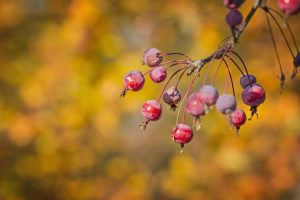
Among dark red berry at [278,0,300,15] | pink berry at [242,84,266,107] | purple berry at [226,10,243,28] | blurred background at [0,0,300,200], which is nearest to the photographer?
dark red berry at [278,0,300,15]

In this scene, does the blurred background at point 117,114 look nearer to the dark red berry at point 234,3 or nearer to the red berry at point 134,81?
the red berry at point 134,81

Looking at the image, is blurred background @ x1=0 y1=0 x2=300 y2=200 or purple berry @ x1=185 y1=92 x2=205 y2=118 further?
blurred background @ x1=0 y1=0 x2=300 y2=200

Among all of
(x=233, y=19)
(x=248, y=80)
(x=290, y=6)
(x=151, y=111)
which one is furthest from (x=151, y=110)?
(x=290, y=6)

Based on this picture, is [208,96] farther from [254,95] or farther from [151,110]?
[151,110]

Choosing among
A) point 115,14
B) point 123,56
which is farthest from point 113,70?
point 115,14

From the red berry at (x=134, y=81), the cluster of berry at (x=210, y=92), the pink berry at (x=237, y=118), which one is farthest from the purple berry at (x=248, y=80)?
the red berry at (x=134, y=81)

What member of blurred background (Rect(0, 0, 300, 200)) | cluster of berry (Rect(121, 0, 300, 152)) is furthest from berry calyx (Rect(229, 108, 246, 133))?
blurred background (Rect(0, 0, 300, 200))

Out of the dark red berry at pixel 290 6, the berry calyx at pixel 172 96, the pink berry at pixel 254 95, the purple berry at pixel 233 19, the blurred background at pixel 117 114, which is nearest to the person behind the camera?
the dark red berry at pixel 290 6

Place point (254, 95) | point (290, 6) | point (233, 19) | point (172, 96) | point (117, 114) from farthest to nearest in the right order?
point (117, 114) < point (172, 96) < point (254, 95) < point (233, 19) < point (290, 6)

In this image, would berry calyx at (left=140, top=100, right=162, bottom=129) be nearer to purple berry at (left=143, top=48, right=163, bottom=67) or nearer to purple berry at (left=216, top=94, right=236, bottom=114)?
purple berry at (left=143, top=48, right=163, bottom=67)
